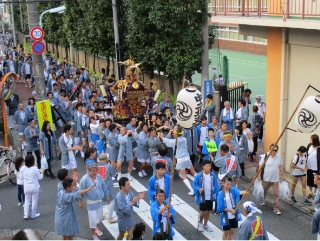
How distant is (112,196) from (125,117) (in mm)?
5520

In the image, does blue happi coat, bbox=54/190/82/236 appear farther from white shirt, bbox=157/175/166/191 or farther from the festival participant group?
white shirt, bbox=157/175/166/191

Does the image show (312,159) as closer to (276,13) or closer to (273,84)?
(273,84)

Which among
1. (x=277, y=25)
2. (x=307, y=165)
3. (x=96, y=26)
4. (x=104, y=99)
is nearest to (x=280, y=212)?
(x=307, y=165)

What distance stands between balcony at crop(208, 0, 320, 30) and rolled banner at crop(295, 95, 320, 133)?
234 centimetres

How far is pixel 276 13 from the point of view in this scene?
1261 centimetres

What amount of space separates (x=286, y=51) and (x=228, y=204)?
19.9ft

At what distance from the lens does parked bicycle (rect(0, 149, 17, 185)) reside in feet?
40.7

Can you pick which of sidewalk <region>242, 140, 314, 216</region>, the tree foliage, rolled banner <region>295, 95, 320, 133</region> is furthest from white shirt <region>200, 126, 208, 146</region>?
the tree foliage

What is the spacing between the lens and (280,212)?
10.2 metres

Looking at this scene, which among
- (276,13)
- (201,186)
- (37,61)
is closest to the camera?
(201,186)

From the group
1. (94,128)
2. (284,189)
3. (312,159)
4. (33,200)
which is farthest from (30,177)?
(312,159)

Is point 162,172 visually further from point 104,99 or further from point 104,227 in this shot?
point 104,99

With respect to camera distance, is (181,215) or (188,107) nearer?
(188,107)

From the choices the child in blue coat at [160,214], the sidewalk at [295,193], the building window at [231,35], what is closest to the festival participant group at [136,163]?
the child in blue coat at [160,214]
